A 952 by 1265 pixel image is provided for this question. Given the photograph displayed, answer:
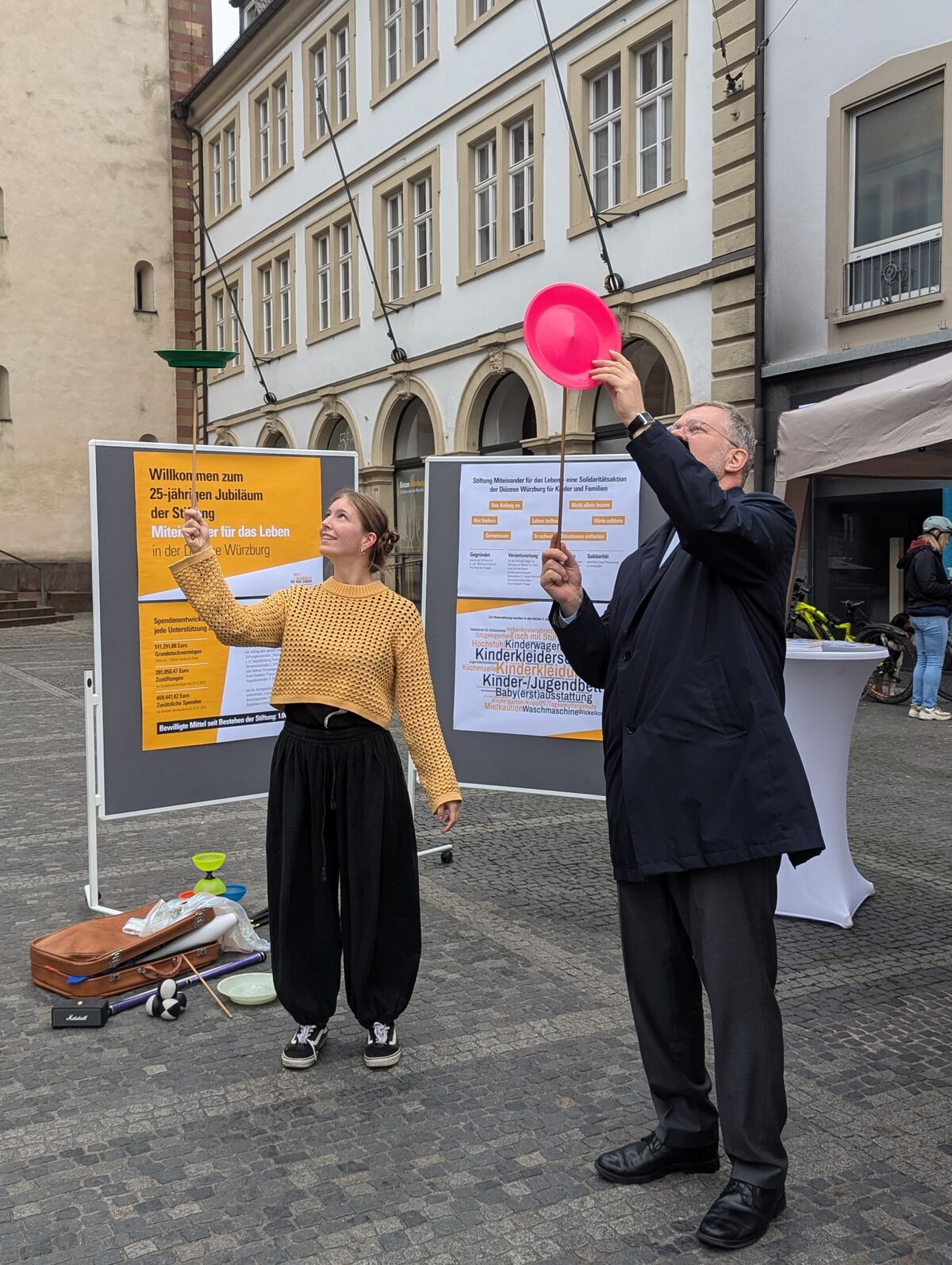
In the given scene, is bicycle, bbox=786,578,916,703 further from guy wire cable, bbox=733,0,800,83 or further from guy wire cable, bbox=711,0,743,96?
guy wire cable, bbox=733,0,800,83

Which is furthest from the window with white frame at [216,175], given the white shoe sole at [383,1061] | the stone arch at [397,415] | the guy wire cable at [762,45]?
the white shoe sole at [383,1061]

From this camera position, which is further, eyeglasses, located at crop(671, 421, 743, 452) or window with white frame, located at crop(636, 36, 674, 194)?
window with white frame, located at crop(636, 36, 674, 194)

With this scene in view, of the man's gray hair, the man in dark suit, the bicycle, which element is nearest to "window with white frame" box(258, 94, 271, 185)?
the bicycle

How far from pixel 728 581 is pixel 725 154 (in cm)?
1307

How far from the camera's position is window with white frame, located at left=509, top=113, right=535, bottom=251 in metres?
18.3

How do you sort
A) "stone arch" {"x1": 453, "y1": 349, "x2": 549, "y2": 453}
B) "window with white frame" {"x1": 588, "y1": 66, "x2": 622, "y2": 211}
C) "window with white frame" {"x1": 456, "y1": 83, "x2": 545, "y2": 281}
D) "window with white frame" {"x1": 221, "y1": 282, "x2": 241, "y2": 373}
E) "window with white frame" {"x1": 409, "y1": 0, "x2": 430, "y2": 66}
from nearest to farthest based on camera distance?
"window with white frame" {"x1": 588, "y1": 66, "x2": 622, "y2": 211} < "window with white frame" {"x1": 456, "y1": 83, "x2": 545, "y2": 281} < "stone arch" {"x1": 453, "y1": 349, "x2": 549, "y2": 453} < "window with white frame" {"x1": 409, "y1": 0, "x2": 430, "y2": 66} < "window with white frame" {"x1": 221, "y1": 282, "x2": 241, "y2": 373}

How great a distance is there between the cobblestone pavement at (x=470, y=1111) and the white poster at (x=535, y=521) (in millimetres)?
1490

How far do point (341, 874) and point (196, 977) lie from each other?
107cm

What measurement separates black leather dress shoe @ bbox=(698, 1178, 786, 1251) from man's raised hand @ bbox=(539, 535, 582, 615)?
4.73 ft

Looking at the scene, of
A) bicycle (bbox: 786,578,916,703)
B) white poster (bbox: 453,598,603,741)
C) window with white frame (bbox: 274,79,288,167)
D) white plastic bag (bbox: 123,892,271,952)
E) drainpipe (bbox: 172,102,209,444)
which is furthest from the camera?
drainpipe (bbox: 172,102,209,444)

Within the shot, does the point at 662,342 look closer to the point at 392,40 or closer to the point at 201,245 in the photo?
the point at 392,40

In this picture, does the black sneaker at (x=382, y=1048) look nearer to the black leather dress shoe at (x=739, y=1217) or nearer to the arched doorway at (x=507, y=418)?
the black leather dress shoe at (x=739, y=1217)

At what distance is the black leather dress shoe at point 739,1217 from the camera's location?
284 centimetres

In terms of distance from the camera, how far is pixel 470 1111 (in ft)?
11.7
